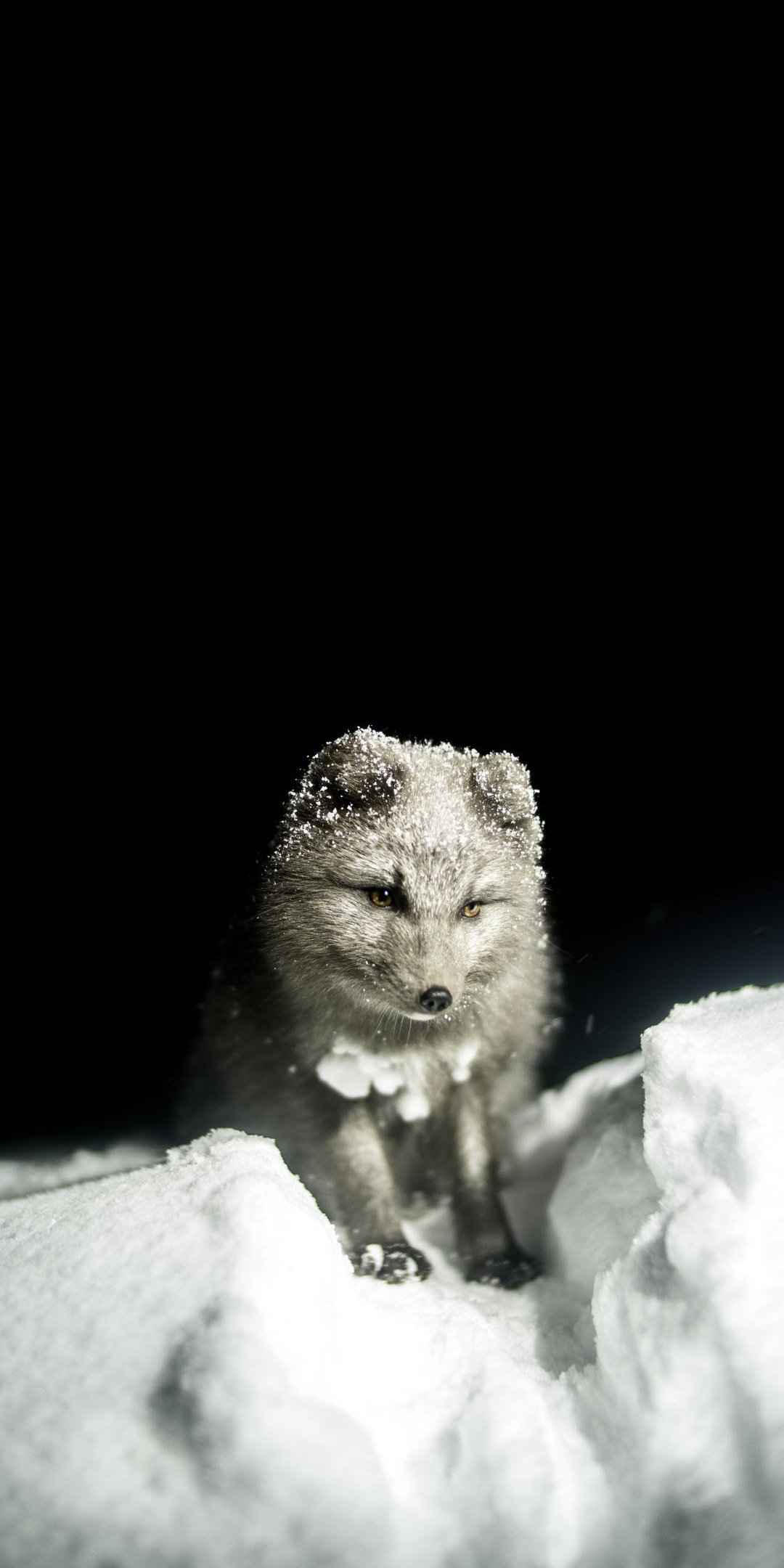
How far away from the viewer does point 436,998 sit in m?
1.87

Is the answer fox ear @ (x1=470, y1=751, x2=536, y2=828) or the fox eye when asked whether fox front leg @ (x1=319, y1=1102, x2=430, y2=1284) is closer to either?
the fox eye

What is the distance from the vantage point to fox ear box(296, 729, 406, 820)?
215 centimetres

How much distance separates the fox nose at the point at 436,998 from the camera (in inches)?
73.6

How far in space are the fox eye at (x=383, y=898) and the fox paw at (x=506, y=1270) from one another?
1.03m

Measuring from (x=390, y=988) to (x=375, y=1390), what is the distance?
0.80 metres

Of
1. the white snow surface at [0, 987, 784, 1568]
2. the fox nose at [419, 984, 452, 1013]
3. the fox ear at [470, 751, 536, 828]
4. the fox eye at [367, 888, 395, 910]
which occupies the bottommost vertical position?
the white snow surface at [0, 987, 784, 1568]

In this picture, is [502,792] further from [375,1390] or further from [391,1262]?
[375,1390]

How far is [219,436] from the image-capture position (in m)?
2.35

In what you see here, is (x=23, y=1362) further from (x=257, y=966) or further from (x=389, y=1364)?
(x=257, y=966)

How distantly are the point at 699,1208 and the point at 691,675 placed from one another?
1804 millimetres

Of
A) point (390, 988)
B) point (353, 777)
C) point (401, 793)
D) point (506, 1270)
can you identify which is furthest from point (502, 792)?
point (506, 1270)

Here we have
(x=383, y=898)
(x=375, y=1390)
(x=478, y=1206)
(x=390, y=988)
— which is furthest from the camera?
(x=478, y=1206)

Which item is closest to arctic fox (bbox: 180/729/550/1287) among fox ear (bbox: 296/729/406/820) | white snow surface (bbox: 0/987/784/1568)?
fox ear (bbox: 296/729/406/820)

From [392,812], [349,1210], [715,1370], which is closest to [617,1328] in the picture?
[715,1370]
